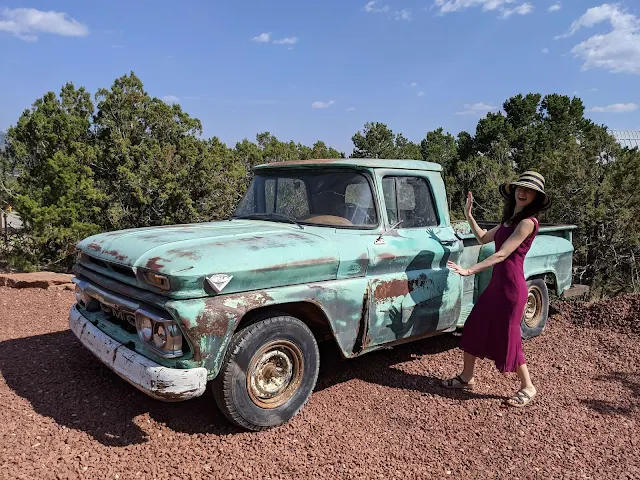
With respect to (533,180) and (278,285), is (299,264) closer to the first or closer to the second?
(278,285)

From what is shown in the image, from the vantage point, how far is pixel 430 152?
72.2 ft

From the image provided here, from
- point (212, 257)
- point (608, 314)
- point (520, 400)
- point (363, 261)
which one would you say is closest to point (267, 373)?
point (212, 257)

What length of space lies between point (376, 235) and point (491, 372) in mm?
1821

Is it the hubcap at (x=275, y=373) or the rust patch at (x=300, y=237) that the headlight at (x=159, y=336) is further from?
the rust patch at (x=300, y=237)

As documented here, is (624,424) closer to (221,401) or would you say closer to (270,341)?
(270,341)

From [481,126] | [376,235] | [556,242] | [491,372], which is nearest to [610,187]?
[556,242]

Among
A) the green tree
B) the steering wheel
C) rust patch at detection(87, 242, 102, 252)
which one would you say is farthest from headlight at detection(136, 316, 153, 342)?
the green tree

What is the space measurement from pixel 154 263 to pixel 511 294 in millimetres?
2699

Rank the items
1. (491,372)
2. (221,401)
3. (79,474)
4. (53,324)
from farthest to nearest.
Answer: (53,324)
(491,372)
(221,401)
(79,474)

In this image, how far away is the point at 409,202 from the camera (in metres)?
4.42

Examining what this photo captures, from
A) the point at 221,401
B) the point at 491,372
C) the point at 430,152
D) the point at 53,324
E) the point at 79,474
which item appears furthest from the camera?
the point at 430,152

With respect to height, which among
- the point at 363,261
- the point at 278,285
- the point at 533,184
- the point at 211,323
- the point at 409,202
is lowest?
the point at 211,323

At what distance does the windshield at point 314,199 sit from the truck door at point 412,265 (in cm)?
21

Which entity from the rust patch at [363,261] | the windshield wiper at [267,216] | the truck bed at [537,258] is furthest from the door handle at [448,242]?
the windshield wiper at [267,216]
